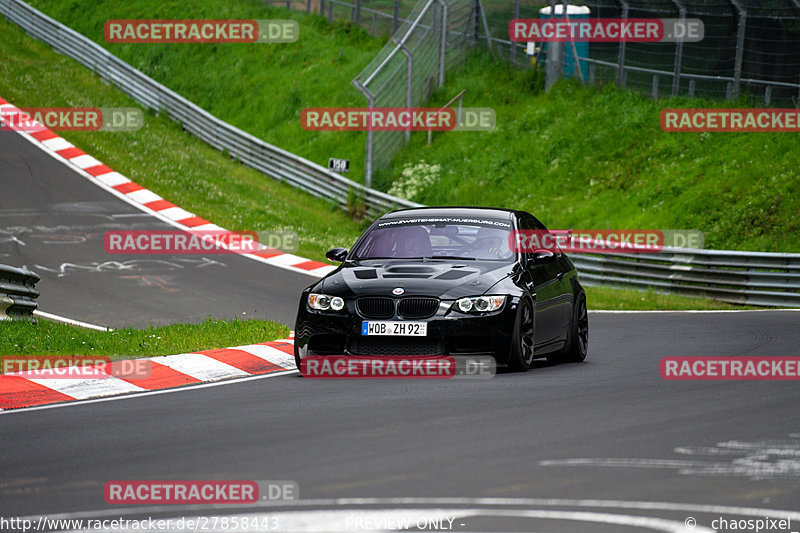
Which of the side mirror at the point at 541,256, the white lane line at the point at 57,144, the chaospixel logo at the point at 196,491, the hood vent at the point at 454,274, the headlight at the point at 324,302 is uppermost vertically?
the white lane line at the point at 57,144

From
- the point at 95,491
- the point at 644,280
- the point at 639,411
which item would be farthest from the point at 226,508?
the point at 644,280

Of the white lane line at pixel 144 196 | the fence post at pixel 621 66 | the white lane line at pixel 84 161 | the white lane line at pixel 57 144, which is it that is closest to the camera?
the white lane line at pixel 144 196

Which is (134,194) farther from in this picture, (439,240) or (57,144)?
(439,240)

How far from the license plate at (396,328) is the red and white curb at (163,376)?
1.51 metres

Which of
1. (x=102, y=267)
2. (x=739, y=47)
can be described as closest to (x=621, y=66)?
(x=739, y=47)

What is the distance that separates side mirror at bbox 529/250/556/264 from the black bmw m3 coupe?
0.04ft

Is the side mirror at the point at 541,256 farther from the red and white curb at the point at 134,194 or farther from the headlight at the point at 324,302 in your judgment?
the red and white curb at the point at 134,194

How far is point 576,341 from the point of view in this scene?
467 inches

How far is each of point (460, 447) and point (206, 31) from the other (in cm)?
3893

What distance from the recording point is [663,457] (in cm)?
656

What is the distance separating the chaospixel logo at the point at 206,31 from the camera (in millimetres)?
43125

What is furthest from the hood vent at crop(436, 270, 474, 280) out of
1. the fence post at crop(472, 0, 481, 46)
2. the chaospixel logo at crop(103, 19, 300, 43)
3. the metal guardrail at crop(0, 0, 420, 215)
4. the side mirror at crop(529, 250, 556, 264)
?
the chaospixel logo at crop(103, 19, 300, 43)

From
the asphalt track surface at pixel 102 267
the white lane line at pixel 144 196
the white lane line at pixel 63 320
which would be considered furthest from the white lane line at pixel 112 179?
the white lane line at pixel 63 320

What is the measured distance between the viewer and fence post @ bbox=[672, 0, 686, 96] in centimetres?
2655
